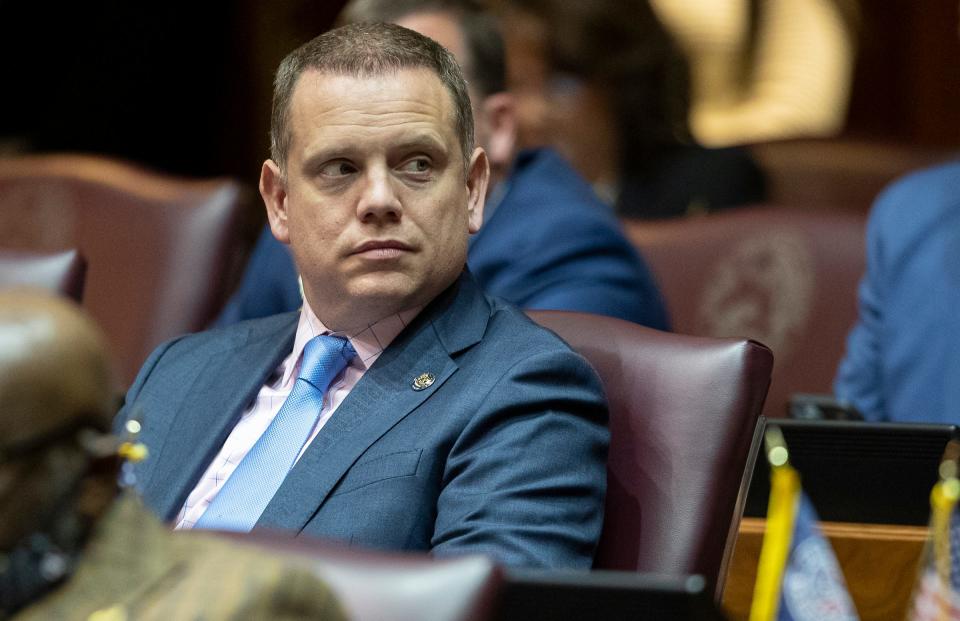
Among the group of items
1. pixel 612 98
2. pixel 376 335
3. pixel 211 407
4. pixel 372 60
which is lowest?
pixel 612 98

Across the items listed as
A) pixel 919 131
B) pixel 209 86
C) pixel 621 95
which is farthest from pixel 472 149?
pixel 209 86

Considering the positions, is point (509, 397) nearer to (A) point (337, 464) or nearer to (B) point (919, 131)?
(A) point (337, 464)

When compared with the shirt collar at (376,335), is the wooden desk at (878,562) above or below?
below

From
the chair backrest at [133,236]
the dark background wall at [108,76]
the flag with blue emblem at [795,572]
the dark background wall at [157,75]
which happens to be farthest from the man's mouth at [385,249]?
the dark background wall at [108,76]

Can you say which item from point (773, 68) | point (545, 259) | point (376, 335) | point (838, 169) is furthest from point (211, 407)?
point (773, 68)

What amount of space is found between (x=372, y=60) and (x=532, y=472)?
540mm

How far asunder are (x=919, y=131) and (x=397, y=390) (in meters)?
3.09

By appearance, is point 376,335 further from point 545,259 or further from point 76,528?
point 76,528

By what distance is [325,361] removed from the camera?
1.84 meters

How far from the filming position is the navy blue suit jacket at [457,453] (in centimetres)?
159

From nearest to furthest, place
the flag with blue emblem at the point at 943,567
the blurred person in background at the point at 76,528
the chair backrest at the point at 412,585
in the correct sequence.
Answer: the blurred person in background at the point at 76,528, the chair backrest at the point at 412,585, the flag with blue emblem at the point at 943,567

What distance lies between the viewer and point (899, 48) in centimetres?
458

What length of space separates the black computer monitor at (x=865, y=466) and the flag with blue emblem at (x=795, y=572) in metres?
0.25

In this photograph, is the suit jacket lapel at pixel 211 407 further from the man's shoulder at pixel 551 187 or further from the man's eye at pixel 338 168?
the man's shoulder at pixel 551 187
